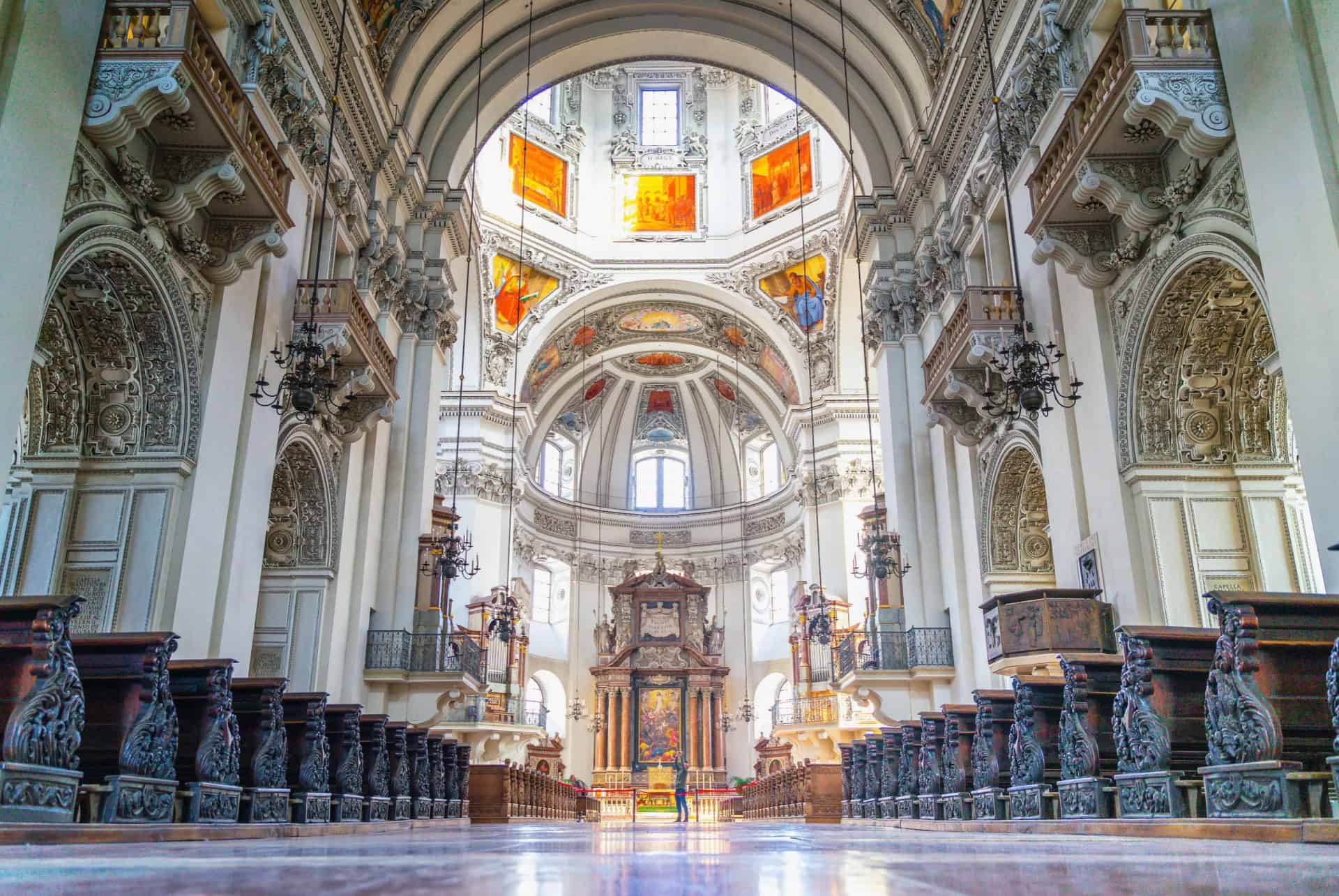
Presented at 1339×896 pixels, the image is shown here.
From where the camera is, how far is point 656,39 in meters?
16.0

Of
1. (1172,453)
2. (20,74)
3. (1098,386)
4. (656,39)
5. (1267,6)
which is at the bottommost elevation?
(1172,453)

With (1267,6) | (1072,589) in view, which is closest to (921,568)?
(1072,589)

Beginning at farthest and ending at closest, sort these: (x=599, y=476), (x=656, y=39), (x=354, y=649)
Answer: (x=599, y=476), (x=656, y=39), (x=354, y=649)

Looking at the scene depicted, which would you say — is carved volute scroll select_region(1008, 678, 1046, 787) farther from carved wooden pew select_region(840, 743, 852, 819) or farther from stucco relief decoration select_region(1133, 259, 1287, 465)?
carved wooden pew select_region(840, 743, 852, 819)

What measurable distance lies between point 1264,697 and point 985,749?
308cm

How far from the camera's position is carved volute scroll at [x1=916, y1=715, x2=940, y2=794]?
8156 mm

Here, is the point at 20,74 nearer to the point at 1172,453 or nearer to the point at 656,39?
the point at 1172,453

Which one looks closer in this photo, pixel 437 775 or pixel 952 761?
pixel 952 761

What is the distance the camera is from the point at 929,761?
328 inches

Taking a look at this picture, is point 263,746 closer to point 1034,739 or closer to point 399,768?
point 399,768

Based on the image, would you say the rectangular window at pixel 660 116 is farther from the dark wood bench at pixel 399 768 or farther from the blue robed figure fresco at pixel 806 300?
the dark wood bench at pixel 399 768

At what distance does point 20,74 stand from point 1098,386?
793cm

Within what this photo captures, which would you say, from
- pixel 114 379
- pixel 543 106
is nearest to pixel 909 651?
pixel 114 379

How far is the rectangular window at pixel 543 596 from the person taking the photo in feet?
86.4
